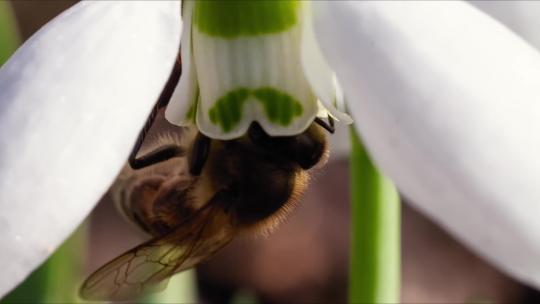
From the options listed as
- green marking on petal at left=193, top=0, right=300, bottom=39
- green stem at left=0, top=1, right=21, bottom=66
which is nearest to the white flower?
green marking on petal at left=193, top=0, right=300, bottom=39

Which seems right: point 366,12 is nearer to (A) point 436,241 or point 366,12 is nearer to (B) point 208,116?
(B) point 208,116

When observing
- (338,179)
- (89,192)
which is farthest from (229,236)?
(338,179)

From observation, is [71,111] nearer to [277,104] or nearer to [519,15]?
[277,104]

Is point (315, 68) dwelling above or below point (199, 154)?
above

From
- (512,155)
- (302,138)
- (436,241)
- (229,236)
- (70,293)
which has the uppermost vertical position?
(512,155)

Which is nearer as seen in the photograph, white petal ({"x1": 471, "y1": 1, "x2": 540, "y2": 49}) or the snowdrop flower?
the snowdrop flower

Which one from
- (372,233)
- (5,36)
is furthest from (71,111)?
(5,36)

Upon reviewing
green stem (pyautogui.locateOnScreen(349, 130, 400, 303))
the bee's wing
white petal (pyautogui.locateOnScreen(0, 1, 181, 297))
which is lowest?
green stem (pyautogui.locateOnScreen(349, 130, 400, 303))

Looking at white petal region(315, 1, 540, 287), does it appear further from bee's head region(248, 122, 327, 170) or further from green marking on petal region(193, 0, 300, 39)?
bee's head region(248, 122, 327, 170)
